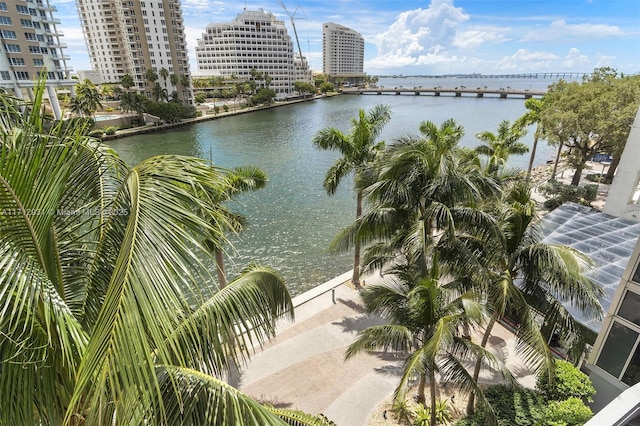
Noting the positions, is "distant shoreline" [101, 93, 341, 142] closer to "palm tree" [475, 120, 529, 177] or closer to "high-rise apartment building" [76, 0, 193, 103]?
"high-rise apartment building" [76, 0, 193, 103]

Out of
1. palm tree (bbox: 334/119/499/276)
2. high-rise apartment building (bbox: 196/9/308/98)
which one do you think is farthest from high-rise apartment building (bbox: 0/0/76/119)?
high-rise apartment building (bbox: 196/9/308/98)

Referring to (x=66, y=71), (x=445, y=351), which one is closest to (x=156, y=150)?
(x=66, y=71)

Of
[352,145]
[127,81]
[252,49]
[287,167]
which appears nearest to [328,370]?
[352,145]

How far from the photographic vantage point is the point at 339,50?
161m

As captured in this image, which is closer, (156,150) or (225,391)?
(225,391)

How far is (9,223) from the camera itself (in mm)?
2176

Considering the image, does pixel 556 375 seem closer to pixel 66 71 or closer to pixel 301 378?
pixel 301 378

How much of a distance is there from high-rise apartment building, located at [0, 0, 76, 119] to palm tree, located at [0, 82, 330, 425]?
4773 centimetres

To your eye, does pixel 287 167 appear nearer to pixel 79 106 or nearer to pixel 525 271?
pixel 525 271

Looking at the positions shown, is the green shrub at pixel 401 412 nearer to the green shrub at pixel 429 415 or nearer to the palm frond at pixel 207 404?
the green shrub at pixel 429 415

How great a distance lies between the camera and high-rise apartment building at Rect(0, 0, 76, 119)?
4141cm

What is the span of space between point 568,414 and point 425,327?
3.18m

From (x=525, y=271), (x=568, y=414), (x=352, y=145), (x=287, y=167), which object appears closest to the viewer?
(x=568, y=414)

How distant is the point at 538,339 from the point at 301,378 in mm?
6029
